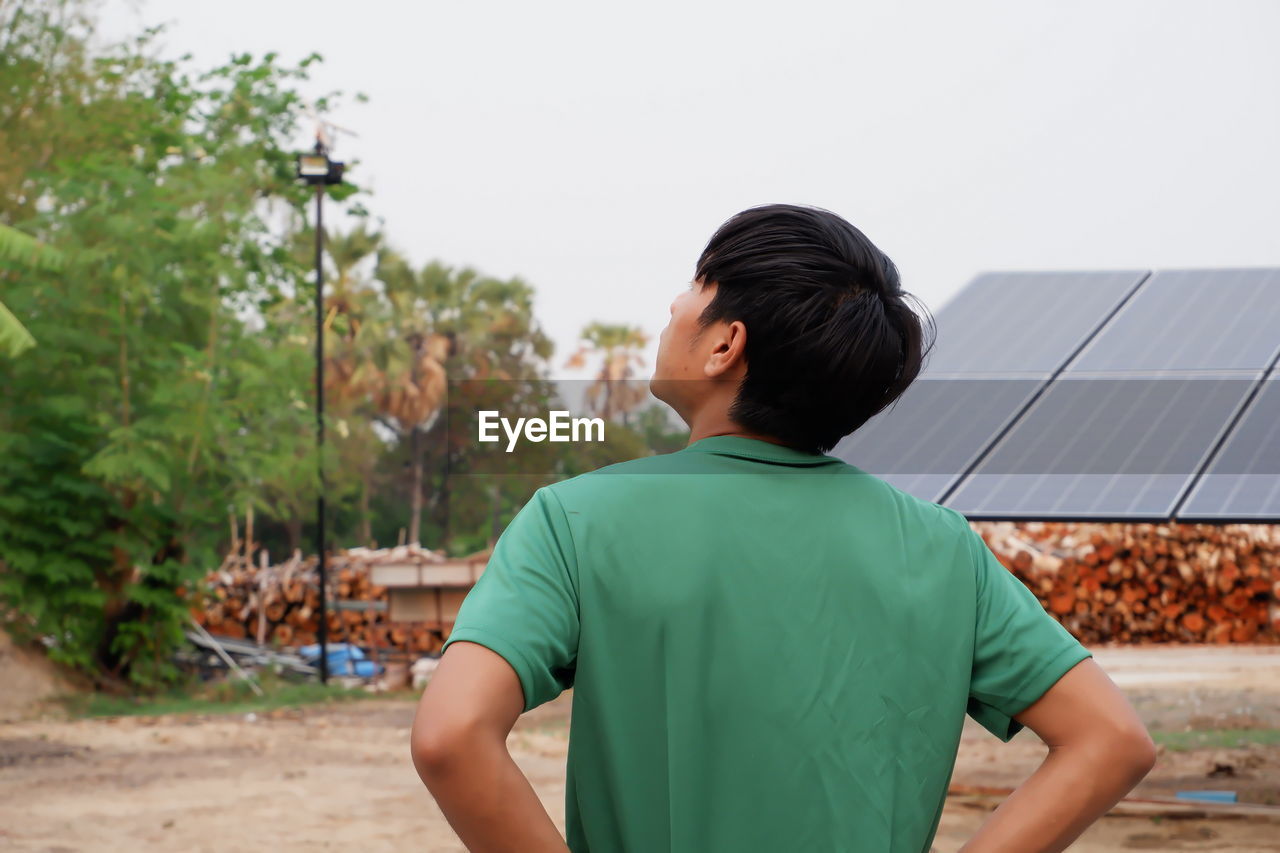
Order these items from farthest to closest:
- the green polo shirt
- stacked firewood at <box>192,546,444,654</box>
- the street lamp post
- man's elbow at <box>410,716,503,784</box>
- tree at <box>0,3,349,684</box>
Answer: stacked firewood at <box>192,546,444,654</box> → the street lamp post → tree at <box>0,3,349,684</box> → the green polo shirt → man's elbow at <box>410,716,503,784</box>

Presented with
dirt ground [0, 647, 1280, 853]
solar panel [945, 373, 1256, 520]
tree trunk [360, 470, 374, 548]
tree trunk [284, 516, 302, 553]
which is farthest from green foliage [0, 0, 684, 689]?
tree trunk [284, 516, 302, 553]

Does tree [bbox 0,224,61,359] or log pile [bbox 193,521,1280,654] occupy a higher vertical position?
tree [bbox 0,224,61,359]

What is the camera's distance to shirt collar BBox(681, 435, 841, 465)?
1.38 meters

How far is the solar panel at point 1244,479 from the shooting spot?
6105 millimetres

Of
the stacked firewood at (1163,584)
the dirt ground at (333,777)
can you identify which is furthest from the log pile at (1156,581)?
the dirt ground at (333,777)

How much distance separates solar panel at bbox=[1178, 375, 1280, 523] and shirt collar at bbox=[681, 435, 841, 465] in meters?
5.18

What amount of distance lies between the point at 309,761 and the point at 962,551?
1022cm

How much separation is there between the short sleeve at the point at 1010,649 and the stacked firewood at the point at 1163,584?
57.9 feet

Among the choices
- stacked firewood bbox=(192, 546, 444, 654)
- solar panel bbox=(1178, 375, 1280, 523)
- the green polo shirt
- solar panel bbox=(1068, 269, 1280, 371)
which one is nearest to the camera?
the green polo shirt

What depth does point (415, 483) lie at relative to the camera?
41.7 metres

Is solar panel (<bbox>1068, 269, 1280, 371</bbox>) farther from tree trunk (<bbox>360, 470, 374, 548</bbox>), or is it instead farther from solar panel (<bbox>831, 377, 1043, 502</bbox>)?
tree trunk (<bbox>360, 470, 374, 548</bbox>)

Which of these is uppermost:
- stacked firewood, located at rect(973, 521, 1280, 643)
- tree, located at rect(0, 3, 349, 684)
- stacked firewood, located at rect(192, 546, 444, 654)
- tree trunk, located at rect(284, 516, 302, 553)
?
tree, located at rect(0, 3, 349, 684)

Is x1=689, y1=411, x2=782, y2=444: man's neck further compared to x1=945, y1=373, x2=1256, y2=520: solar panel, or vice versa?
x1=945, y1=373, x2=1256, y2=520: solar panel

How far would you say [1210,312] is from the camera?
8.98 meters
